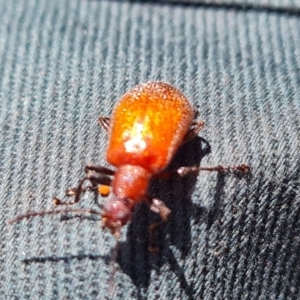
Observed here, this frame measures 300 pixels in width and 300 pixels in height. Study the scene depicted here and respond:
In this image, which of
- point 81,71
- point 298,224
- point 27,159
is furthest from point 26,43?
point 298,224

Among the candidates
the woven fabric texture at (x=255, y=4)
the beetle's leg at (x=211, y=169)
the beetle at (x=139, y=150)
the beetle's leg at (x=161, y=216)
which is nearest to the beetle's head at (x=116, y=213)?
the beetle at (x=139, y=150)

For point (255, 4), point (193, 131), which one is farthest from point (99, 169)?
point (255, 4)

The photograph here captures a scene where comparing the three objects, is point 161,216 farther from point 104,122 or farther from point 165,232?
point 104,122

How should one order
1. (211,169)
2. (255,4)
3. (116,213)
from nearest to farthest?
(116,213) < (211,169) < (255,4)

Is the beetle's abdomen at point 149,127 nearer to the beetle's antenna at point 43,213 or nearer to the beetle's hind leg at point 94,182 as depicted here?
the beetle's hind leg at point 94,182

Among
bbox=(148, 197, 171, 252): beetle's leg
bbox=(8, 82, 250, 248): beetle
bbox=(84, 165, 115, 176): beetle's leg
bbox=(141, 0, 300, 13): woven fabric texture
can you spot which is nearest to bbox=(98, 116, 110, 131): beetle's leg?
bbox=(8, 82, 250, 248): beetle
